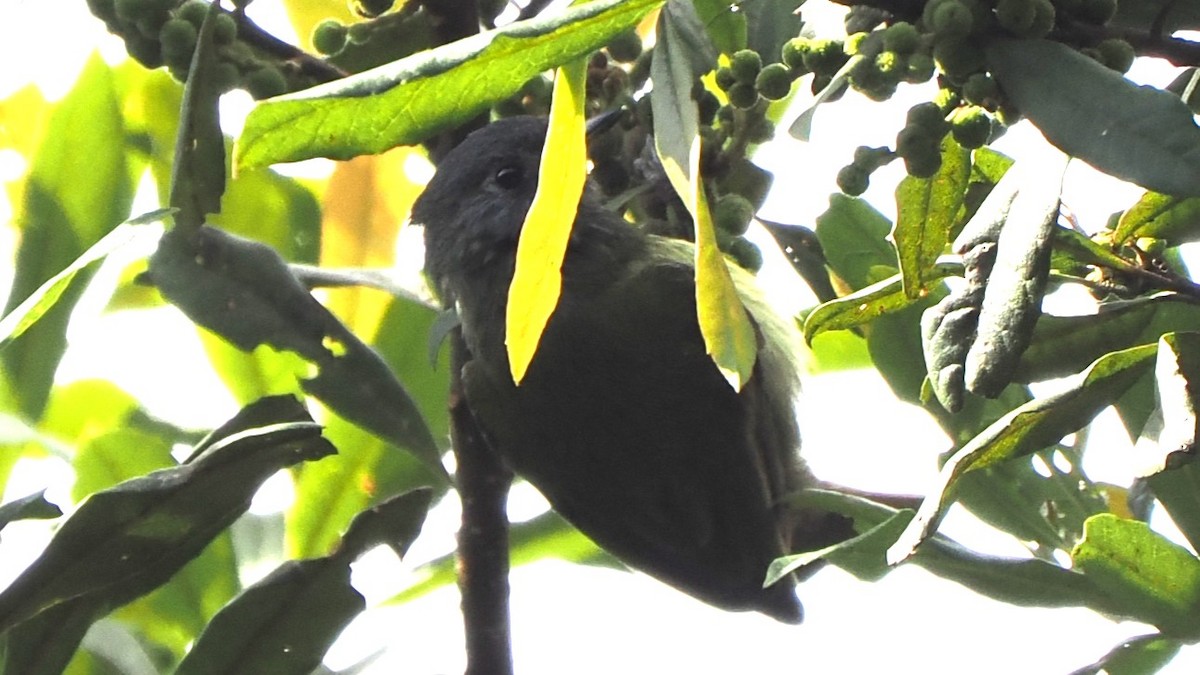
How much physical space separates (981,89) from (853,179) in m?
0.15

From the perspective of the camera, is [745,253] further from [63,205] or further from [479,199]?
[63,205]

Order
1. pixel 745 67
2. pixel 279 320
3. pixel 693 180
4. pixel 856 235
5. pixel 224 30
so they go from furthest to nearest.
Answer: pixel 856 235 → pixel 279 320 → pixel 224 30 → pixel 745 67 → pixel 693 180

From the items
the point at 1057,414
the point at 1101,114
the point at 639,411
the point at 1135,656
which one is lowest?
the point at 1135,656

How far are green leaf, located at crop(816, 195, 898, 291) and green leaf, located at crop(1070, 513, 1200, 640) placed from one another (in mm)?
617

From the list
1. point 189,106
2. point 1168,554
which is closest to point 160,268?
point 189,106

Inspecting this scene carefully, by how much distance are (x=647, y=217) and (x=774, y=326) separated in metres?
0.35

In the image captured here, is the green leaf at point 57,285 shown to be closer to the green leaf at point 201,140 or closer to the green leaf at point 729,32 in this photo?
the green leaf at point 201,140

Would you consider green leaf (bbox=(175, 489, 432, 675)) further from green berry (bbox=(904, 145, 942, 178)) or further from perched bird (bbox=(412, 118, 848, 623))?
green berry (bbox=(904, 145, 942, 178))

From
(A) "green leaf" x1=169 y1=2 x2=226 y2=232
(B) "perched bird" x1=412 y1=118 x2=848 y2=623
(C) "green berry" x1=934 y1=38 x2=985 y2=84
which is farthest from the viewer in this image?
(B) "perched bird" x1=412 y1=118 x2=848 y2=623

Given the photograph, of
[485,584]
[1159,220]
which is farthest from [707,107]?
[485,584]

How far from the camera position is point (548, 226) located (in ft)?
2.80

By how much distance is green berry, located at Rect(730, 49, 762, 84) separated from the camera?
1.31m

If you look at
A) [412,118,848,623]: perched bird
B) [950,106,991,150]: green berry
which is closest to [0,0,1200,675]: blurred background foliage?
[950,106,991,150]: green berry

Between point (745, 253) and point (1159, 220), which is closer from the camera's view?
point (1159, 220)
